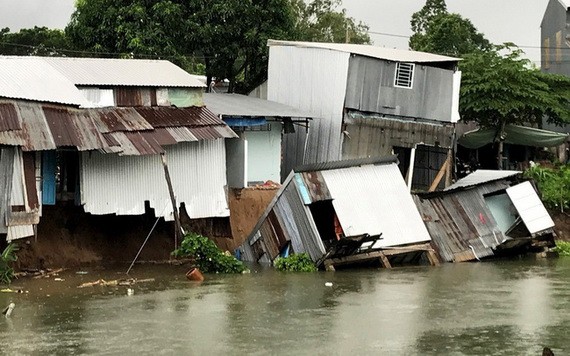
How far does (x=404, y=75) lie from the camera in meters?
31.4

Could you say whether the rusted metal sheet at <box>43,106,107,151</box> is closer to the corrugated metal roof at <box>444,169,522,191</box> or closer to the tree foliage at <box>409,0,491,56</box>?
the corrugated metal roof at <box>444,169,522,191</box>

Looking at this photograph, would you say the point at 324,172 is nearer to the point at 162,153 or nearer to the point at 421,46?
the point at 162,153

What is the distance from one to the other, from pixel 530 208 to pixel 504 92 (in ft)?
25.1

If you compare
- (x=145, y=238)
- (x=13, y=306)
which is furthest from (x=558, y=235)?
(x=13, y=306)

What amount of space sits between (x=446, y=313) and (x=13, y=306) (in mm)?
7728

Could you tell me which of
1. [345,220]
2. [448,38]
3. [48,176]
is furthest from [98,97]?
[448,38]

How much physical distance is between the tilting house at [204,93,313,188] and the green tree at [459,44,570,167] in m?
7.28

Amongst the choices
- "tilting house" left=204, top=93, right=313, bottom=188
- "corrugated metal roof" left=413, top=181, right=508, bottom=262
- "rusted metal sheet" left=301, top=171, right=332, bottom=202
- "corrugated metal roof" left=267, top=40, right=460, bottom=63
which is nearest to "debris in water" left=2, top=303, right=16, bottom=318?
"rusted metal sheet" left=301, top=171, right=332, bottom=202

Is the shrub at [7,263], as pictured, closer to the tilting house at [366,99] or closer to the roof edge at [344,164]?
the roof edge at [344,164]

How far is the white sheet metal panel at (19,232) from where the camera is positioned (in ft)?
75.8

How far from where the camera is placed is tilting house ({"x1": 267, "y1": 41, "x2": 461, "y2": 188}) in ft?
101

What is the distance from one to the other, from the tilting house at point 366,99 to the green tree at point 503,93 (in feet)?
12.9

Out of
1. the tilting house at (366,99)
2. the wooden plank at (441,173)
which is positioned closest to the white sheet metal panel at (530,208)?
the wooden plank at (441,173)

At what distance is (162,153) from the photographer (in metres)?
25.2
